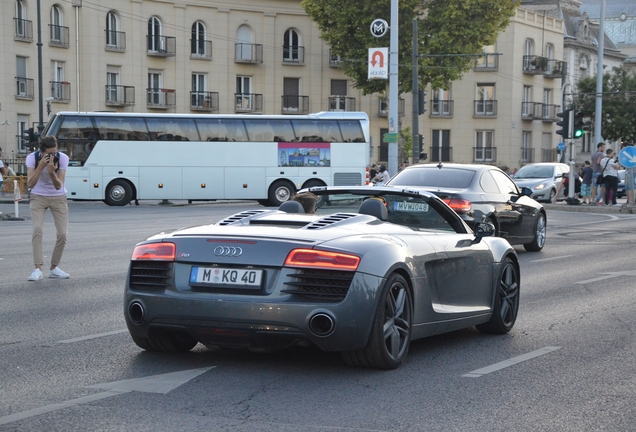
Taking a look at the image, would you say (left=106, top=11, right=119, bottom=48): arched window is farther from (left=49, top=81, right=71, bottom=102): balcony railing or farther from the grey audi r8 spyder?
the grey audi r8 spyder

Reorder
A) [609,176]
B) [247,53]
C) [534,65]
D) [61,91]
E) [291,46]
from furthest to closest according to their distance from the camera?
[534,65]
[291,46]
[247,53]
[61,91]
[609,176]

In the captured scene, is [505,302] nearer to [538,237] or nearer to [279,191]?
[538,237]

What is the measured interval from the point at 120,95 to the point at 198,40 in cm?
643

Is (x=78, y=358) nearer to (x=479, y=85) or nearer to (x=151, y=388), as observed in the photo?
(x=151, y=388)

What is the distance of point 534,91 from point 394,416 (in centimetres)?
6988

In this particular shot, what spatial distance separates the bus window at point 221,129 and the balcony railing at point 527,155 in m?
35.7

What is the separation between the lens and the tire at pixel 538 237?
677 inches

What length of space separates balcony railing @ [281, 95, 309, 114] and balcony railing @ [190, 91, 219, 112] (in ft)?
15.3

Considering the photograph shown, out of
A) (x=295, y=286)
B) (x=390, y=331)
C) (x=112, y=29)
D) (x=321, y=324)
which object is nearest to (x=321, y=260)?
(x=295, y=286)

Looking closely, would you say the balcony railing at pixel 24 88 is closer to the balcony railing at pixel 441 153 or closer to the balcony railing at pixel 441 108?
the balcony railing at pixel 441 108

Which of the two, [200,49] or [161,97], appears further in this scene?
[200,49]

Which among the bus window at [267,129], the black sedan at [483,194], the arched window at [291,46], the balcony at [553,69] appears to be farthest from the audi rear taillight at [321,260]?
the balcony at [553,69]

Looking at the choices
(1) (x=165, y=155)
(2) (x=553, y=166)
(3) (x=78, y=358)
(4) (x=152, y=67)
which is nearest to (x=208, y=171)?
(1) (x=165, y=155)

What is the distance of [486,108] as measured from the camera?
70.2m
